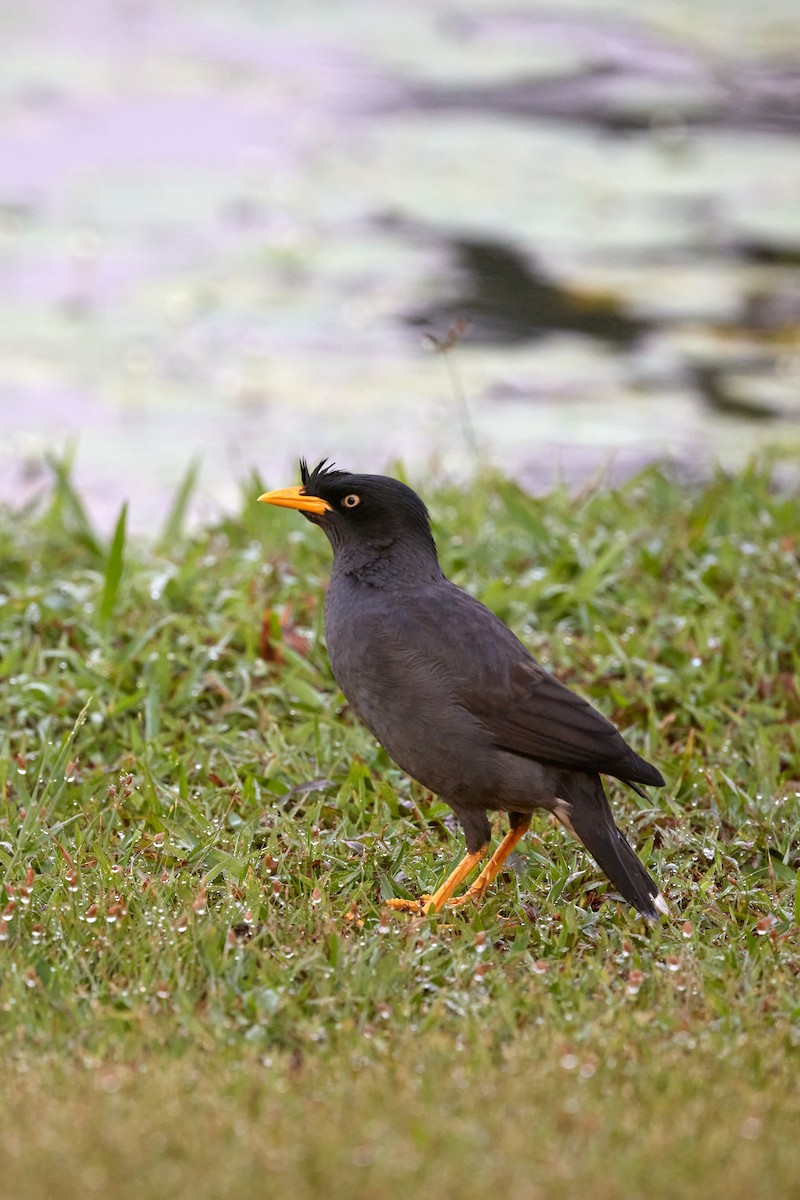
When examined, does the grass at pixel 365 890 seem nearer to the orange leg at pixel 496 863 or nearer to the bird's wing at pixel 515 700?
the orange leg at pixel 496 863

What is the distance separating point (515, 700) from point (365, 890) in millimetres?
623

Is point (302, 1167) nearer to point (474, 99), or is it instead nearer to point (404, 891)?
point (404, 891)

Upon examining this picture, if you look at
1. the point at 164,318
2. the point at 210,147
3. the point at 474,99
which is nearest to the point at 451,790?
the point at 164,318

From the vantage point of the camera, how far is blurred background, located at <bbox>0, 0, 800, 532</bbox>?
8.34 metres

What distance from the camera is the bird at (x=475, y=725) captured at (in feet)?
13.0

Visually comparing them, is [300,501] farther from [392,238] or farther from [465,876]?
[392,238]

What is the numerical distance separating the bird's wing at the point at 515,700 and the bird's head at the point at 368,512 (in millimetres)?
225

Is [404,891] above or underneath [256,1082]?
underneath

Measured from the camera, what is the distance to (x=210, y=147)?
1166 centimetres

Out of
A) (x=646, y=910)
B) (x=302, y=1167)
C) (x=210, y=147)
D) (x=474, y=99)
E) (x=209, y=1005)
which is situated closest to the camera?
(x=302, y=1167)

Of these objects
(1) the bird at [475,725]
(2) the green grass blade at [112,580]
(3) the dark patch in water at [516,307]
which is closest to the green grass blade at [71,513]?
(2) the green grass blade at [112,580]

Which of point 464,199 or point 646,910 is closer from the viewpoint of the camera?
point 646,910

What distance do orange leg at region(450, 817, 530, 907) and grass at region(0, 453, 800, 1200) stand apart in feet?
0.16

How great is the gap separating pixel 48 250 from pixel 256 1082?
7.85 m
